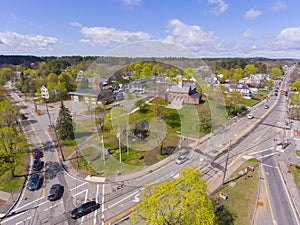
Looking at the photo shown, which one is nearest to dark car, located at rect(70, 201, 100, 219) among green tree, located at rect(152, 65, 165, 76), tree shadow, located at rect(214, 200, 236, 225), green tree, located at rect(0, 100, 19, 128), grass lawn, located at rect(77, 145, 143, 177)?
grass lawn, located at rect(77, 145, 143, 177)

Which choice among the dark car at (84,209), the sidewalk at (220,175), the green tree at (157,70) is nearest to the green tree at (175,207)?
the dark car at (84,209)

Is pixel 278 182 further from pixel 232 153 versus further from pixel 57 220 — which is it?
pixel 57 220

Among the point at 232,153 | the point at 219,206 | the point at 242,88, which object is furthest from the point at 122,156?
the point at 242,88

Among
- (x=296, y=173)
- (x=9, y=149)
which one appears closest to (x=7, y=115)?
(x=9, y=149)

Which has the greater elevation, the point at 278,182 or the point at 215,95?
the point at 215,95

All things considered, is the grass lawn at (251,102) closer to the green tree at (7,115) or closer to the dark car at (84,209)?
the dark car at (84,209)
